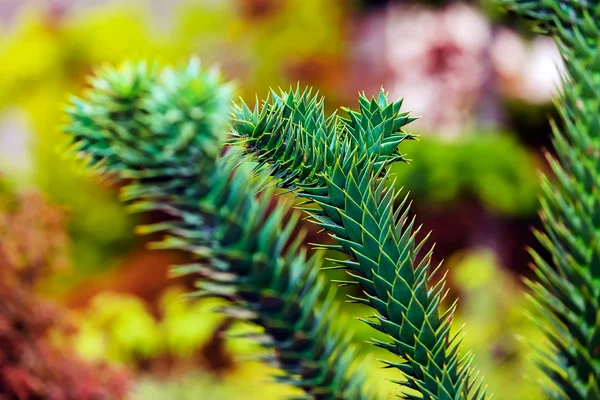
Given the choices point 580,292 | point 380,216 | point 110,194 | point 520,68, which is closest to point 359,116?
point 380,216

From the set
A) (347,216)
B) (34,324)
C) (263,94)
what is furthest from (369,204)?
(263,94)

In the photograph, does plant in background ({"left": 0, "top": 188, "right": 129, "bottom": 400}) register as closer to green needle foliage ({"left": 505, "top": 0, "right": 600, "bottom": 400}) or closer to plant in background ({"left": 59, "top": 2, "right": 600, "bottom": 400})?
plant in background ({"left": 59, "top": 2, "right": 600, "bottom": 400})

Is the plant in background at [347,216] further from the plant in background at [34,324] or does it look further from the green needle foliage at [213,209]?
the plant in background at [34,324]

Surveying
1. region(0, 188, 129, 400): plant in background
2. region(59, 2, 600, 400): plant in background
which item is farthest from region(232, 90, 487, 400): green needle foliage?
region(0, 188, 129, 400): plant in background

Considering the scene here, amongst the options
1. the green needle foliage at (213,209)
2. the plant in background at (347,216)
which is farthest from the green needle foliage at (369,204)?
the green needle foliage at (213,209)

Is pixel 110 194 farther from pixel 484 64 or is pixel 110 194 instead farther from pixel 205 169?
pixel 205 169
